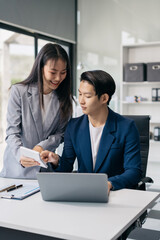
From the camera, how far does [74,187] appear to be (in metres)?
1.46

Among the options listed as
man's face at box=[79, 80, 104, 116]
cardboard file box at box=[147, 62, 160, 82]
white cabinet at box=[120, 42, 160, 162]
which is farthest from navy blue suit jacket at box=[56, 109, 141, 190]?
white cabinet at box=[120, 42, 160, 162]

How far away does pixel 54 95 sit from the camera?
2102 millimetres

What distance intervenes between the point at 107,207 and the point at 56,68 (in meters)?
0.86

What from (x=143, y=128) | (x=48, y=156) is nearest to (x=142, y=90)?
(x=143, y=128)

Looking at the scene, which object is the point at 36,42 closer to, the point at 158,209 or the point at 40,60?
the point at 158,209

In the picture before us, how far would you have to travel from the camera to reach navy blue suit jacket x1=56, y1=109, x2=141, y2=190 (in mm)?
1798

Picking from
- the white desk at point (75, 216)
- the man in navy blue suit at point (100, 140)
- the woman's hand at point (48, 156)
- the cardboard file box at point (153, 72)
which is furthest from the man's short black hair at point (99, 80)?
the cardboard file box at point (153, 72)

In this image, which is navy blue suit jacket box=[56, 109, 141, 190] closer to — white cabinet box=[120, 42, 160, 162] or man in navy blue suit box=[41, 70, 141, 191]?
man in navy blue suit box=[41, 70, 141, 191]

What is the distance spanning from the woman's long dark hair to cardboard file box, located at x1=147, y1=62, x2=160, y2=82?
318cm

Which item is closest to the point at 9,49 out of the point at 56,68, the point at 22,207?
the point at 56,68

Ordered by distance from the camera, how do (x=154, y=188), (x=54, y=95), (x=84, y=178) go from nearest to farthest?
(x=84, y=178), (x=54, y=95), (x=154, y=188)

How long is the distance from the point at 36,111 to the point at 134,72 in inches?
137

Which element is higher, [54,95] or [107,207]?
[54,95]

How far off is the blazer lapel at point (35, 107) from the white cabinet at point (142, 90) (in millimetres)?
3472
